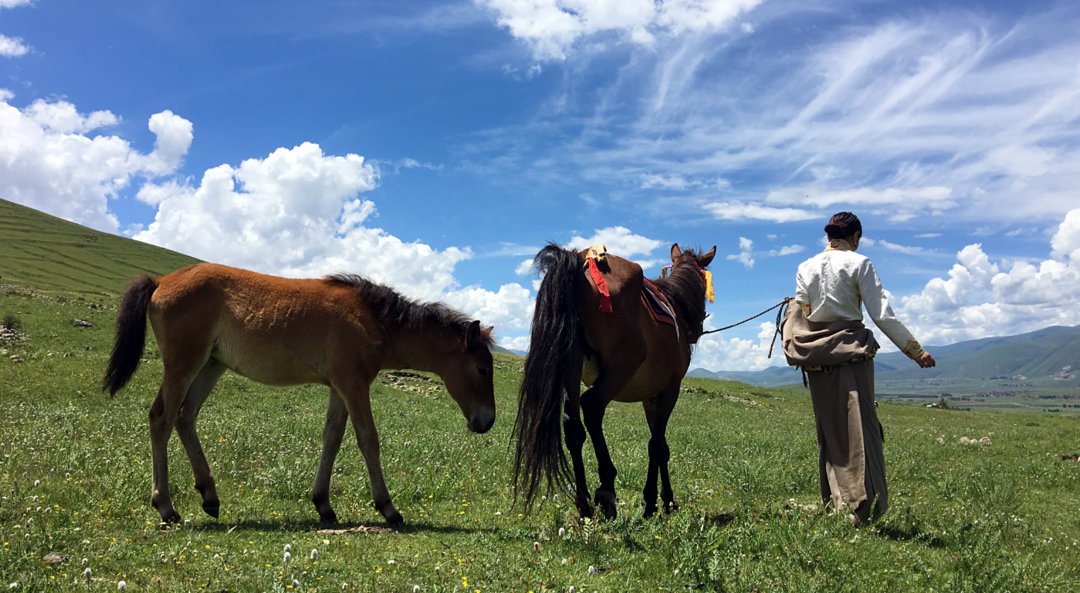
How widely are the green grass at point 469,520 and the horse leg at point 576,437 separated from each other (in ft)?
1.28

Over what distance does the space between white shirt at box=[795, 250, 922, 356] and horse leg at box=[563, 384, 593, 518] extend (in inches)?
111

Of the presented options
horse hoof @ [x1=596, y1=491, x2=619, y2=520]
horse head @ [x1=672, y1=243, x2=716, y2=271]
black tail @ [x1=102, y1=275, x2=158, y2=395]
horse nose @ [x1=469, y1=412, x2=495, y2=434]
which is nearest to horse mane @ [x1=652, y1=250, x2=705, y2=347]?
horse head @ [x1=672, y1=243, x2=716, y2=271]

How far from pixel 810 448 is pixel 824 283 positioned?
978 cm

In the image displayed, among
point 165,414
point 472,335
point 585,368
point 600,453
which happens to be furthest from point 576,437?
point 165,414

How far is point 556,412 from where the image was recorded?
639 cm

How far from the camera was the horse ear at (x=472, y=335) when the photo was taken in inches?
301

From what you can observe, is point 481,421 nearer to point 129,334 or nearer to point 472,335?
point 472,335

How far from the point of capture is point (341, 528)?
21.9 feet

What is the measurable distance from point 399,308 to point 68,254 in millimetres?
184205

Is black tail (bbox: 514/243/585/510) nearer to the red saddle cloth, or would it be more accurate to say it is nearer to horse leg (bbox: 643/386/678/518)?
the red saddle cloth

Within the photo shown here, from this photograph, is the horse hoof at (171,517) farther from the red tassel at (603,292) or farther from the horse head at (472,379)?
the red tassel at (603,292)

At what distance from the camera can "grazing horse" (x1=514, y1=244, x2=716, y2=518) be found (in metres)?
6.39

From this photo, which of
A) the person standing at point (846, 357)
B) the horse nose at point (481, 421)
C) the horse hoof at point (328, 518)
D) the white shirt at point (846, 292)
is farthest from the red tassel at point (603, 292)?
the horse hoof at point (328, 518)

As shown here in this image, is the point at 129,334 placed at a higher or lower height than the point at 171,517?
higher
